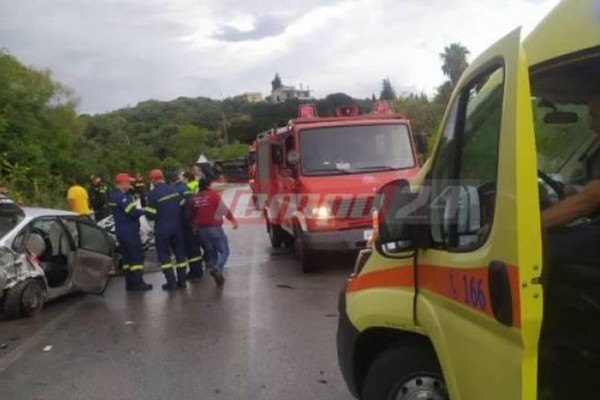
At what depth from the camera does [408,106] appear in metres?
41.8

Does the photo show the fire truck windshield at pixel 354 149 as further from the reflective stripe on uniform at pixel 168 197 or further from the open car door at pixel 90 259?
the open car door at pixel 90 259

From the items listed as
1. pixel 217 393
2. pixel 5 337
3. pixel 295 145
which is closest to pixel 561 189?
pixel 217 393

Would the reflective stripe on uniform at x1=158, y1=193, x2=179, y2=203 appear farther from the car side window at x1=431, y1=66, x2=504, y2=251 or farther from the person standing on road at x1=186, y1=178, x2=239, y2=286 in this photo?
the car side window at x1=431, y1=66, x2=504, y2=251

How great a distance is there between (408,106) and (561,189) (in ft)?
130

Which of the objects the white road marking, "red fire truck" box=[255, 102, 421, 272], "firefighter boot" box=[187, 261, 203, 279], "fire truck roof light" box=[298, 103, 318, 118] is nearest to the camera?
the white road marking

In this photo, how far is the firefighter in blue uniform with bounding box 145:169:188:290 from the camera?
973 centimetres

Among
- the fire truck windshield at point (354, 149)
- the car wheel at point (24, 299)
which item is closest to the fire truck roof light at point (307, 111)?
the fire truck windshield at point (354, 149)

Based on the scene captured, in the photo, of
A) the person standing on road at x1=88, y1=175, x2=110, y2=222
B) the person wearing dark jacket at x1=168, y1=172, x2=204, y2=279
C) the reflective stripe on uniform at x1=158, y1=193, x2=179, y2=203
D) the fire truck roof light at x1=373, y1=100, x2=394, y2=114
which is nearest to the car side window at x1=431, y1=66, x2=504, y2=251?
the reflective stripe on uniform at x1=158, y1=193, x2=179, y2=203

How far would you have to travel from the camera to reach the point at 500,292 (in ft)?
7.44

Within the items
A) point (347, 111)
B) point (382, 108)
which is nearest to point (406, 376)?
point (347, 111)

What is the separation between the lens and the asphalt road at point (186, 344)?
5.27m

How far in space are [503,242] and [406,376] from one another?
131 cm

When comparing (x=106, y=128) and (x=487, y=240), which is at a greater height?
(x=106, y=128)

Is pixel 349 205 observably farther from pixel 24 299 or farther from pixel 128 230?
pixel 24 299
